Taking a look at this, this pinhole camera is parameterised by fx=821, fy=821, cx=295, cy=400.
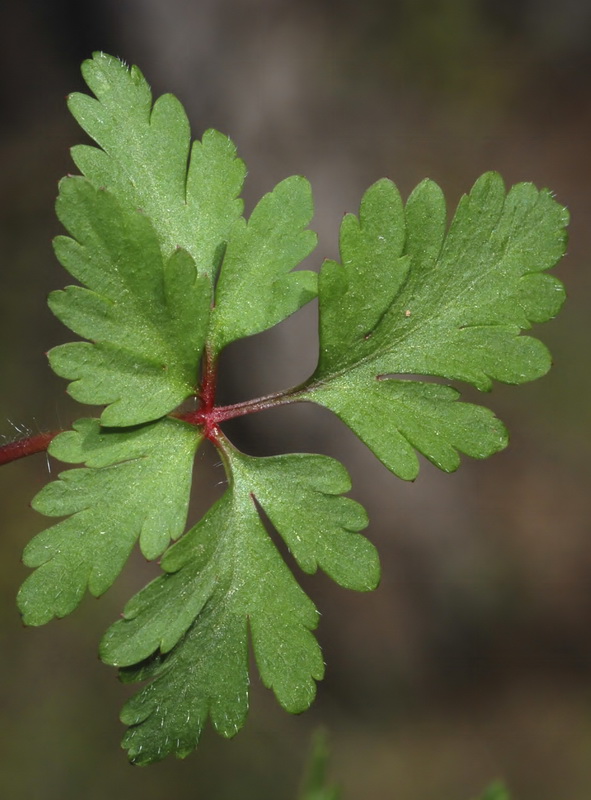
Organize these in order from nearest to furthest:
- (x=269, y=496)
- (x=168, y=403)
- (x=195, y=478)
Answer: (x=168, y=403) < (x=269, y=496) < (x=195, y=478)

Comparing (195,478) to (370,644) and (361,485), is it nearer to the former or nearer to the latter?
(361,485)

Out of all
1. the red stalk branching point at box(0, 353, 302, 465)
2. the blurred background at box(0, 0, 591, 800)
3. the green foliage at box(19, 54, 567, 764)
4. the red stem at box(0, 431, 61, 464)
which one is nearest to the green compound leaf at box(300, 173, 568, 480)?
the green foliage at box(19, 54, 567, 764)

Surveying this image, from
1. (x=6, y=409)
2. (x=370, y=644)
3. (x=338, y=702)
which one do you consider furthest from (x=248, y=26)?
(x=338, y=702)

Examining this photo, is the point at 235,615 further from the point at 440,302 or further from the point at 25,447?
the point at 440,302

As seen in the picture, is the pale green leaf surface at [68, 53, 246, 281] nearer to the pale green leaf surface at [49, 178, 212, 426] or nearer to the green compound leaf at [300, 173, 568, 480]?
the pale green leaf surface at [49, 178, 212, 426]

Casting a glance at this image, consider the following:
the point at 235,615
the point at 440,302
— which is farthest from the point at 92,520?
the point at 440,302
